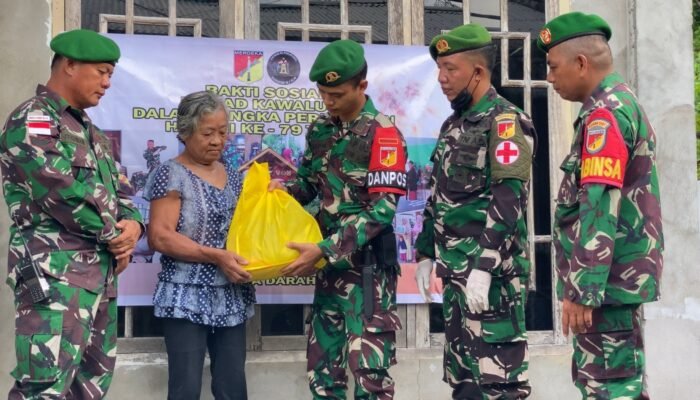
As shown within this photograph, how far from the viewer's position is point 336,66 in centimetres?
448

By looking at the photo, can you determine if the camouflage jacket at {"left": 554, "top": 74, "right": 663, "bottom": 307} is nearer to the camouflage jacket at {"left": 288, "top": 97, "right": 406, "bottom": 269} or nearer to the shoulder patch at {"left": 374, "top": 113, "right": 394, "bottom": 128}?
the camouflage jacket at {"left": 288, "top": 97, "right": 406, "bottom": 269}

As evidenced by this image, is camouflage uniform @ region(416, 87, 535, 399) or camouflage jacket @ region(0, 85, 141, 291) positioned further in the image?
camouflage uniform @ region(416, 87, 535, 399)

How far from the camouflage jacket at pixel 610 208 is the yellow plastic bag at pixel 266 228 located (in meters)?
1.38

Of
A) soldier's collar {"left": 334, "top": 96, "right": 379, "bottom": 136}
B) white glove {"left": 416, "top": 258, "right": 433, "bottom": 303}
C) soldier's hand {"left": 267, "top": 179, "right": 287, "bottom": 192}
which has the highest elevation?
soldier's collar {"left": 334, "top": 96, "right": 379, "bottom": 136}

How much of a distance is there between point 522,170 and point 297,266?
1212 mm

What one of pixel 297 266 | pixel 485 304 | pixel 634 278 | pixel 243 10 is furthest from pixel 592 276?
pixel 243 10

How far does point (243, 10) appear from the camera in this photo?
5.35 m

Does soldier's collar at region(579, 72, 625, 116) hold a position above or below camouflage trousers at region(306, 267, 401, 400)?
above

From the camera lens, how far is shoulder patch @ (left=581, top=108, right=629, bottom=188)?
3.51m

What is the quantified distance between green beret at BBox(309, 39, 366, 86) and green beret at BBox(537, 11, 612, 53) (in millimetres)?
1053

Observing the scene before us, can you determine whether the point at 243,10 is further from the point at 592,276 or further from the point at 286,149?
the point at 592,276

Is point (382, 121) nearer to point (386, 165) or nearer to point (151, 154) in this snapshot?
point (386, 165)

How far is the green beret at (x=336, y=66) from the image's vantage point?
449 centimetres

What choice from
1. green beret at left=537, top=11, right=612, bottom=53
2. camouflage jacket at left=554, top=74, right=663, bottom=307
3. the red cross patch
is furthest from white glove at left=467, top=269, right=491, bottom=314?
green beret at left=537, top=11, right=612, bottom=53
